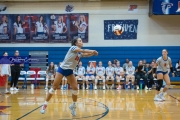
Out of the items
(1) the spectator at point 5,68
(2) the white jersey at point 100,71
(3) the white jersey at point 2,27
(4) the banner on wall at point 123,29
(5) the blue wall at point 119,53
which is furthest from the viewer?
(3) the white jersey at point 2,27

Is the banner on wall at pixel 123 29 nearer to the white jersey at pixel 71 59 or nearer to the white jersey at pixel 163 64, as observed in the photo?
the white jersey at pixel 163 64

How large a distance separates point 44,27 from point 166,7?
8.00 meters

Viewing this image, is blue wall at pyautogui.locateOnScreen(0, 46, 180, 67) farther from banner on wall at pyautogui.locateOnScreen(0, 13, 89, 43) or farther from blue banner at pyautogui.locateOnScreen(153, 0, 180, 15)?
blue banner at pyautogui.locateOnScreen(153, 0, 180, 15)

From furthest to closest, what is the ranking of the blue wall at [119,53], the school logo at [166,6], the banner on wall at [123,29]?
1. the banner on wall at [123,29]
2. the blue wall at [119,53]
3. the school logo at [166,6]

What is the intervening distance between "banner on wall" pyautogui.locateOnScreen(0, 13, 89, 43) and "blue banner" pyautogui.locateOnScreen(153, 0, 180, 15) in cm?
453

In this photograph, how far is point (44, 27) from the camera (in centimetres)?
1800

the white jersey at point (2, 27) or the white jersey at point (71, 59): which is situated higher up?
the white jersey at point (2, 27)

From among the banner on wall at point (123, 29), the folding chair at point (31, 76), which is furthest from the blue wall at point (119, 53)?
the folding chair at point (31, 76)

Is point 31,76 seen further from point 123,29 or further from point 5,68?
point 123,29

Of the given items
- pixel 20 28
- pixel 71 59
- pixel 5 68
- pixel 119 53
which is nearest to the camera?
pixel 71 59

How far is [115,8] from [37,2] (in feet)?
17.4

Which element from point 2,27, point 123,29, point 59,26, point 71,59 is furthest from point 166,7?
point 71,59

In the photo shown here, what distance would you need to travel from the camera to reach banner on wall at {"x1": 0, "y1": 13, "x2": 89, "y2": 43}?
59.0ft

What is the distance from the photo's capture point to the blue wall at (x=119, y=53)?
693 inches
